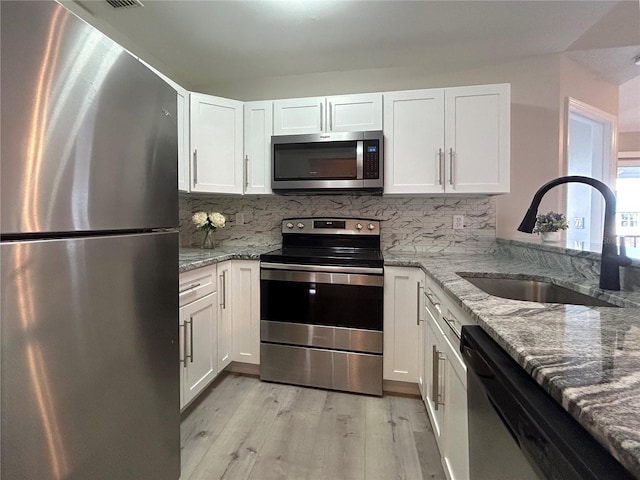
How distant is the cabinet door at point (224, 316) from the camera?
2.20 m

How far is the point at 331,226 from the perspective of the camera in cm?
262

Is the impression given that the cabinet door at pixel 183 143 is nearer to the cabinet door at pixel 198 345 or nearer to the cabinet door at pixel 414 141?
the cabinet door at pixel 198 345

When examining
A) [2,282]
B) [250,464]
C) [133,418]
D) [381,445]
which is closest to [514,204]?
[381,445]

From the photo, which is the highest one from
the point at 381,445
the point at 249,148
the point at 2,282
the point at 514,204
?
the point at 249,148

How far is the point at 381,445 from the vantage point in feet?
5.42

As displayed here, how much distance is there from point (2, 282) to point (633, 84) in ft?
15.3

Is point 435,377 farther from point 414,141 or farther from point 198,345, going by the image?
point 414,141

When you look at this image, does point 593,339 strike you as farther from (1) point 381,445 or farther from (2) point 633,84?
(2) point 633,84

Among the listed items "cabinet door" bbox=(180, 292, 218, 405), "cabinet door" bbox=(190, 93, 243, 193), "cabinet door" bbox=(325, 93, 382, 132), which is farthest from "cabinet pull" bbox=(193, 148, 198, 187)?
"cabinet door" bbox=(325, 93, 382, 132)

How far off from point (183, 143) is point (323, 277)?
1.36m

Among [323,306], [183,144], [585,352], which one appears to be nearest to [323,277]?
[323,306]

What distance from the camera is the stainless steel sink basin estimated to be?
1.30m

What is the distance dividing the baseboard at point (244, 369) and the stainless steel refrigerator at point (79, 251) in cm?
125

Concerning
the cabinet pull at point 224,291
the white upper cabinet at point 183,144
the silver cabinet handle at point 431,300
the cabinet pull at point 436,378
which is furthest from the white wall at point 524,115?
the cabinet pull at point 224,291
